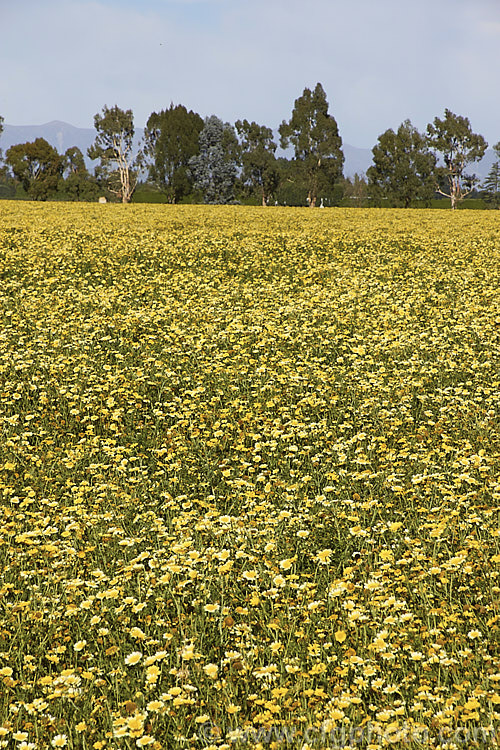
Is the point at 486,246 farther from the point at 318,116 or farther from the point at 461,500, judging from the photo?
the point at 318,116

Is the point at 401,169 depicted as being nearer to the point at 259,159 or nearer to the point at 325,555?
the point at 259,159

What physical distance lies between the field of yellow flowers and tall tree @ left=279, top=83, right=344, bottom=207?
232ft

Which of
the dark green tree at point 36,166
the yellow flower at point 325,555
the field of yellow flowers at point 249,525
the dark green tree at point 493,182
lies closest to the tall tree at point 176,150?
the dark green tree at point 36,166

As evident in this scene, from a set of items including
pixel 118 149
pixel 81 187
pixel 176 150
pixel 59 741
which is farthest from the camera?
pixel 81 187

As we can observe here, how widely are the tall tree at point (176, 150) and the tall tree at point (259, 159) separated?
1163 cm

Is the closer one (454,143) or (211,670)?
(211,670)

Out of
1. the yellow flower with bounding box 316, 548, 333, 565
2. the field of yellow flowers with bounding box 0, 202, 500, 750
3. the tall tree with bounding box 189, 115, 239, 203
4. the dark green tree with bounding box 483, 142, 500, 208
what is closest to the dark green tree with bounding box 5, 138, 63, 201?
the tall tree with bounding box 189, 115, 239, 203

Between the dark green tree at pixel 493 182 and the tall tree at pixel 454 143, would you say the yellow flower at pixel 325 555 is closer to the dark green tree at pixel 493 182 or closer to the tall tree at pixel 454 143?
the tall tree at pixel 454 143

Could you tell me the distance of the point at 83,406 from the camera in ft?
29.3

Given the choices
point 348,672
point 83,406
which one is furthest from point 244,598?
point 83,406

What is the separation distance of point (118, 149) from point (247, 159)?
55.9 ft

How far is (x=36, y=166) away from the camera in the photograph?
94062 millimetres

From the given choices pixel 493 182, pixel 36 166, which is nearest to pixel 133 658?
pixel 36 166

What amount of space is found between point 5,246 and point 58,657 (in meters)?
18.7
